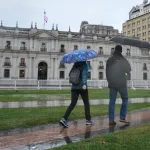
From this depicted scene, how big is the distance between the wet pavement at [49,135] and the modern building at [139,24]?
102 metres

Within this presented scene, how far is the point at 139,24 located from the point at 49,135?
108704 millimetres

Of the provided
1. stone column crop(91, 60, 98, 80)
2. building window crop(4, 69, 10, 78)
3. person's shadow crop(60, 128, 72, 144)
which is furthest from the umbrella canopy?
stone column crop(91, 60, 98, 80)

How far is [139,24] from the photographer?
109m

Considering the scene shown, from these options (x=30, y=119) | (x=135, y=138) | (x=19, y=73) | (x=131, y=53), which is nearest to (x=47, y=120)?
(x=30, y=119)

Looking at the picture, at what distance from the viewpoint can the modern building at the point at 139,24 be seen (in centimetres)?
10440

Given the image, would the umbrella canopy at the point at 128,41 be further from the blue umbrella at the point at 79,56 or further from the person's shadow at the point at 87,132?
the person's shadow at the point at 87,132

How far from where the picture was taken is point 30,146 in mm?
4527

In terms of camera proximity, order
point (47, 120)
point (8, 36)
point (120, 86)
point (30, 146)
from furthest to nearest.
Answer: point (8, 36) < point (47, 120) < point (120, 86) < point (30, 146)

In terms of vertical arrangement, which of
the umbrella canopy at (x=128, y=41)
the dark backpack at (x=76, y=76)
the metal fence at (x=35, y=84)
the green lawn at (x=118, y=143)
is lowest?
the green lawn at (x=118, y=143)

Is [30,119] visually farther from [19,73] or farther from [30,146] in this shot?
[19,73]

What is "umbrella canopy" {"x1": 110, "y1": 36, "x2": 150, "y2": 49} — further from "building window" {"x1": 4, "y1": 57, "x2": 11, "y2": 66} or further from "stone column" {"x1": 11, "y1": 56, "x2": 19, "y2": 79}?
"building window" {"x1": 4, "y1": 57, "x2": 11, "y2": 66}

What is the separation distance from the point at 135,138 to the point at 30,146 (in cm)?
185

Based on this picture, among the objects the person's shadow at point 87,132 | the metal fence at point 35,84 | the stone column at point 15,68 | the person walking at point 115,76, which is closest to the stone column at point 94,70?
the stone column at point 15,68

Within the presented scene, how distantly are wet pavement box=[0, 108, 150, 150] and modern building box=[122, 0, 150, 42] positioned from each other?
102 meters
